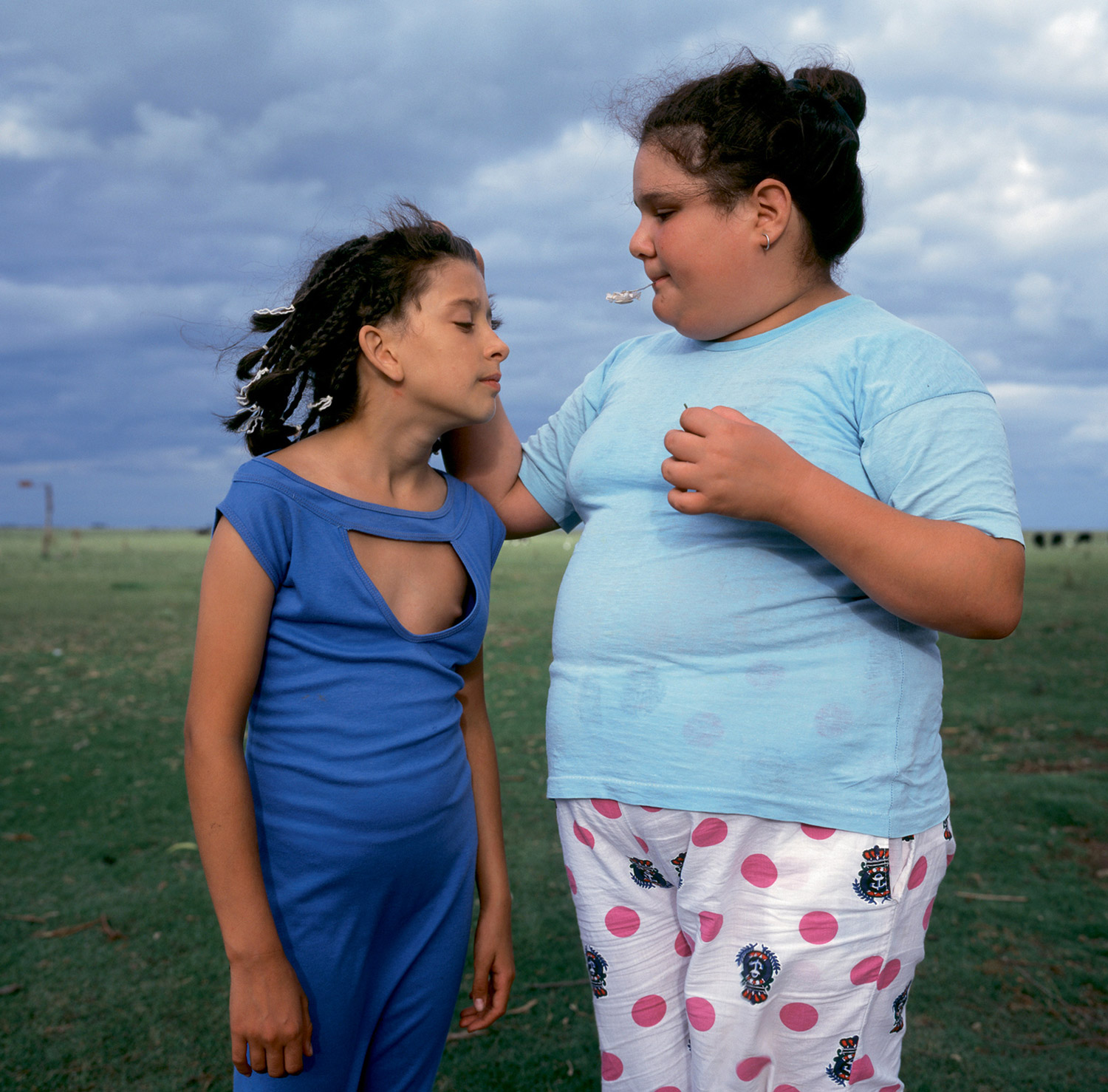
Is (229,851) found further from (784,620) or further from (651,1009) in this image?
(784,620)

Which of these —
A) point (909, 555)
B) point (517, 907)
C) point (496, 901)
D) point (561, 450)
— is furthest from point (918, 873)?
point (517, 907)

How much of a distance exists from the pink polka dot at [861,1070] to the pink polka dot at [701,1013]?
8.7 inches

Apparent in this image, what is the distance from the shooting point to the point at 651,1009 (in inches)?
62.6

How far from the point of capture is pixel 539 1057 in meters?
2.62

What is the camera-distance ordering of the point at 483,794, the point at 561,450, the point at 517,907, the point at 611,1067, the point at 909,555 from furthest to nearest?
the point at 517,907 < the point at 561,450 < the point at 483,794 < the point at 611,1067 < the point at 909,555

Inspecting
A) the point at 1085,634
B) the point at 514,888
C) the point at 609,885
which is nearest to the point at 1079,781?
the point at 514,888

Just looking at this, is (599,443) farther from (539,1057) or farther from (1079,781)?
(1079,781)

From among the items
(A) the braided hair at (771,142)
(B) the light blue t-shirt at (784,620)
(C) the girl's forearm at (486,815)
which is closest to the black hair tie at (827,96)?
(A) the braided hair at (771,142)

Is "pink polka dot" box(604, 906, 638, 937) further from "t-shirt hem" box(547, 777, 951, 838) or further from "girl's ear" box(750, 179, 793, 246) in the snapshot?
Answer: "girl's ear" box(750, 179, 793, 246)

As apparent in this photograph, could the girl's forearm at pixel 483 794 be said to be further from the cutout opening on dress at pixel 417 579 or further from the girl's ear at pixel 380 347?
the girl's ear at pixel 380 347

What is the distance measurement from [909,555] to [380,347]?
94 centimetres

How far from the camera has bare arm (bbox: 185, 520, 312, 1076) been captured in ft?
4.65

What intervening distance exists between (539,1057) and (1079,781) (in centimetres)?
348

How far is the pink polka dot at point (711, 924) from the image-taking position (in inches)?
57.7
